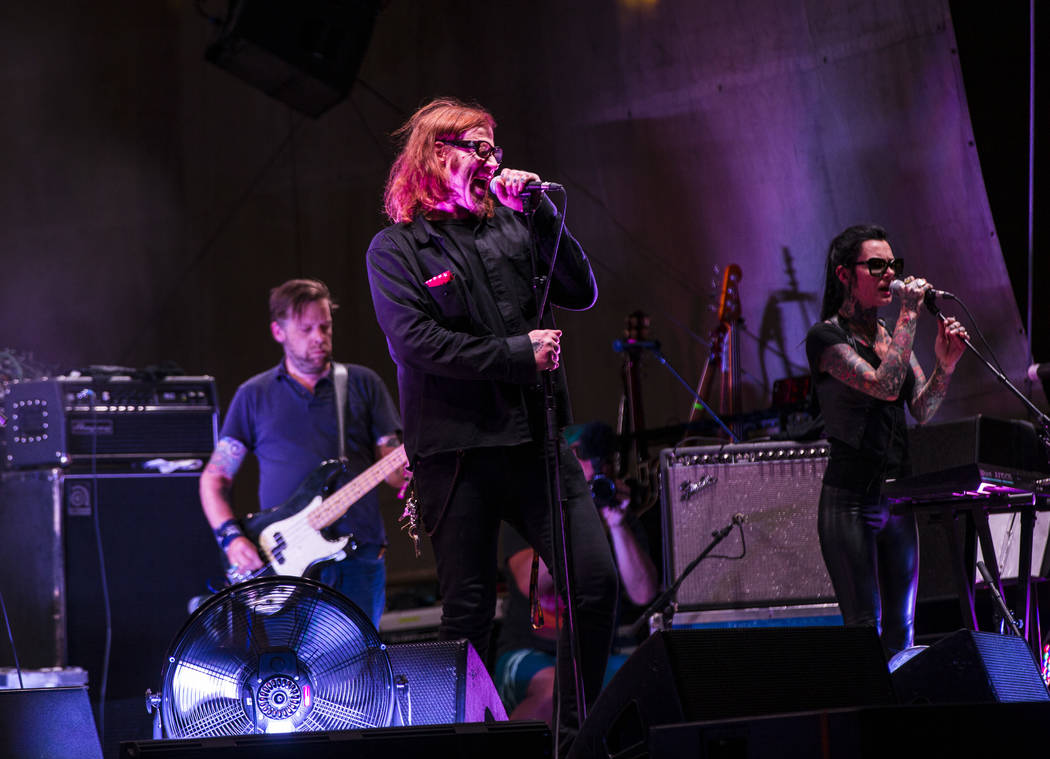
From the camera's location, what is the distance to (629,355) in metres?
6.99

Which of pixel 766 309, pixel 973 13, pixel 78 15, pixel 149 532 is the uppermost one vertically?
pixel 78 15

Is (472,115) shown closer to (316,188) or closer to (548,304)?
(548,304)

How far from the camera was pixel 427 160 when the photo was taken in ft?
10.8

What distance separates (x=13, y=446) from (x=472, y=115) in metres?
3.42

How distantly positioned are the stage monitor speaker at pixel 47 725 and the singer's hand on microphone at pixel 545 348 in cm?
133

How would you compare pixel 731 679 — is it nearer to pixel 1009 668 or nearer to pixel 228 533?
pixel 1009 668

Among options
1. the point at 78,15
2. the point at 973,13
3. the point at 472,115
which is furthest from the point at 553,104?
the point at 472,115

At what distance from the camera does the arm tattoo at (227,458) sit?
516cm

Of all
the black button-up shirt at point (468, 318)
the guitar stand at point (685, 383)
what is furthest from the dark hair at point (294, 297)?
the guitar stand at point (685, 383)

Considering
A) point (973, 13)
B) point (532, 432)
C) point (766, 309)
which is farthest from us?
point (766, 309)

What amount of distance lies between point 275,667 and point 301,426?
2161mm

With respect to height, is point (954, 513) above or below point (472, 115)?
below

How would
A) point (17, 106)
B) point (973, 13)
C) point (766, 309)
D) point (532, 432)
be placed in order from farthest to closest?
point (17, 106) < point (766, 309) < point (973, 13) < point (532, 432)

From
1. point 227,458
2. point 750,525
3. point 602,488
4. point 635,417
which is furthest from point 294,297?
point 635,417
